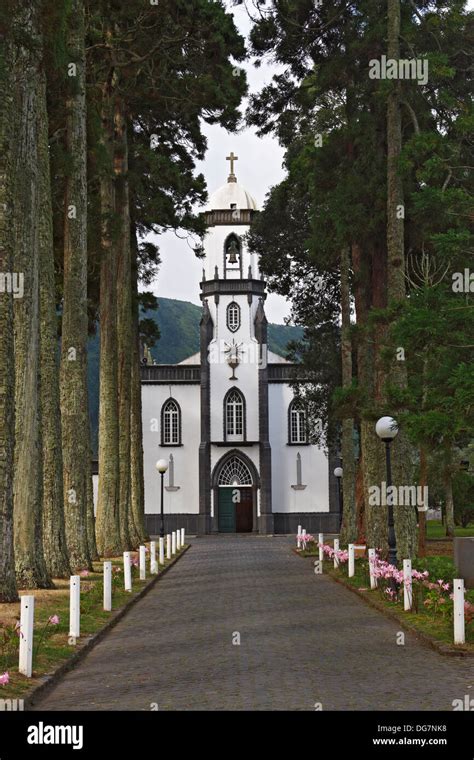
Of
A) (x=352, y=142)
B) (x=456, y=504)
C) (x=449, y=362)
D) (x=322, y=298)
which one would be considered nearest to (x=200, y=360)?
(x=456, y=504)

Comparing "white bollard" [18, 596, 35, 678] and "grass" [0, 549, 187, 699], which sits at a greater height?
"white bollard" [18, 596, 35, 678]

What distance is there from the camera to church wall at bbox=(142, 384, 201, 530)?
64125 millimetres

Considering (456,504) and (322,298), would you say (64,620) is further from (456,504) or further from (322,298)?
(456,504)

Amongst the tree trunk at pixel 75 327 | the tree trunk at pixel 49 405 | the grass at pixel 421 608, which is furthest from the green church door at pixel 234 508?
the tree trunk at pixel 49 405

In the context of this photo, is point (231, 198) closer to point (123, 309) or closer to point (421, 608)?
point (123, 309)

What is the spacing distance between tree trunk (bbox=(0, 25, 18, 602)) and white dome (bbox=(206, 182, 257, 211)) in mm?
51452

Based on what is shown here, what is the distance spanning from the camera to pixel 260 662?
11.6 meters

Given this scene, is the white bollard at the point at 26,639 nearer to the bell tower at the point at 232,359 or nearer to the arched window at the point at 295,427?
the bell tower at the point at 232,359

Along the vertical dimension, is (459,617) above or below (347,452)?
below

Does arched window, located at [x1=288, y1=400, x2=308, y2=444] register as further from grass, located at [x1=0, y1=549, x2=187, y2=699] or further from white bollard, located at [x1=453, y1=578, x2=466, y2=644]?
white bollard, located at [x1=453, y1=578, x2=466, y2=644]

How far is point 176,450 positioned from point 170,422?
68.4 inches

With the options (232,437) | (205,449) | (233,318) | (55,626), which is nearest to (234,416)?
(232,437)

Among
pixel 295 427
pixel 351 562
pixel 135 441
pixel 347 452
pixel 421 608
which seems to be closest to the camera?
pixel 421 608
